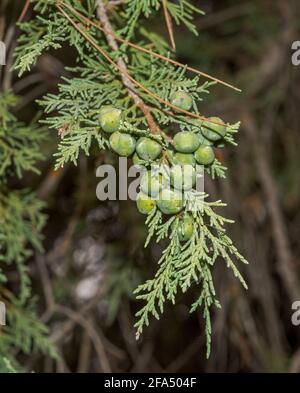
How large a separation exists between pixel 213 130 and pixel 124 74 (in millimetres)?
203

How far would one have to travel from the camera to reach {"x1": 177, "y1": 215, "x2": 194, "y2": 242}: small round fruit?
91cm

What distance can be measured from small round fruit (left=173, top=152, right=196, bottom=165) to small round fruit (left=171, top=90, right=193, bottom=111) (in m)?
0.10

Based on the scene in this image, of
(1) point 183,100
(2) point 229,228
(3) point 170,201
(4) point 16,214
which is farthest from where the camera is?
(2) point 229,228

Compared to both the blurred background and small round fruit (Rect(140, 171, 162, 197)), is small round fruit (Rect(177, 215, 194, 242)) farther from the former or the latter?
the blurred background

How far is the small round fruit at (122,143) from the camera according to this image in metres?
0.90

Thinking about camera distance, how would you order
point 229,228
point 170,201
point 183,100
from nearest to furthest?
point 170,201 → point 183,100 → point 229,228

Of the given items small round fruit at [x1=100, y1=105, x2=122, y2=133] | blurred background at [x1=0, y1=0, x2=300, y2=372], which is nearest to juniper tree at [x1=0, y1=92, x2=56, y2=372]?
blurred background at [x1=0, y1=0, x2=300, y2=372]

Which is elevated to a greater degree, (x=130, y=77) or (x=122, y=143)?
(x=130, y=77)

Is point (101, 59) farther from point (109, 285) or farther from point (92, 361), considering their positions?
point (92, 361)

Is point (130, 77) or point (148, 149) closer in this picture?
point (148, 149)

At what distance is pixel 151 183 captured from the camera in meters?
0.87

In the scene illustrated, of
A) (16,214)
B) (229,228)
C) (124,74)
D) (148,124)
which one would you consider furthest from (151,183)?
(229,228)

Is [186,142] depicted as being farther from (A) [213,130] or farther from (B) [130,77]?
(B) [130,77]

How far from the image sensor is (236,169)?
8.16ft
